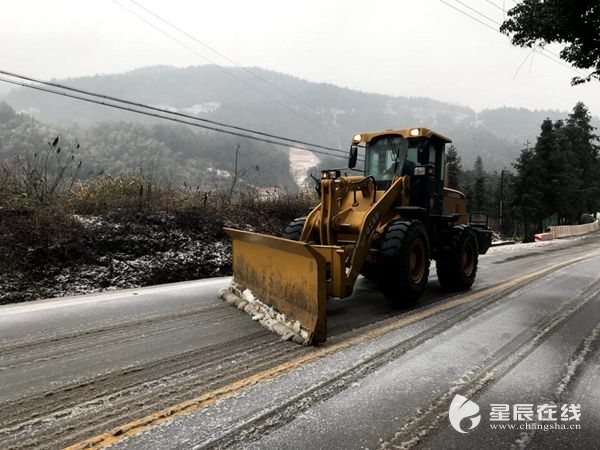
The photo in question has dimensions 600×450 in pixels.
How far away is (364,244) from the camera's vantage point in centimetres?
546

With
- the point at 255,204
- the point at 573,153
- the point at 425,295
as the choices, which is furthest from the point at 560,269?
the point at 573,153

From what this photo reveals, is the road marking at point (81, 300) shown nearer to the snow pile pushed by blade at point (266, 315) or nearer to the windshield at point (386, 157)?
the snow pile pushed by blade at point (266, 315)

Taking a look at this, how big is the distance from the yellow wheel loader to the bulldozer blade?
0.01 metres

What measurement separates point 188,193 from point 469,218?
720 cm

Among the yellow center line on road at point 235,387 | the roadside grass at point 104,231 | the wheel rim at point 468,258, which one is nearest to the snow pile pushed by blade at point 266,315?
the yellow center line on road at point 235,387

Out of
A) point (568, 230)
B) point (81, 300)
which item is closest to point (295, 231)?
point (81, 300)

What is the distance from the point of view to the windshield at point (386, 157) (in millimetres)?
6746

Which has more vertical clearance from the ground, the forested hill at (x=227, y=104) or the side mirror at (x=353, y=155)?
the forested hill at (x=227, y=104)

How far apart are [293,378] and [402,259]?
2.53 m

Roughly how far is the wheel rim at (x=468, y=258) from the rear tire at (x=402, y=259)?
6.01 feet

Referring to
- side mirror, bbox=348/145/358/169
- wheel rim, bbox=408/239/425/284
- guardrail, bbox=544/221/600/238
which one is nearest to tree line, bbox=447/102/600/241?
guardrail, bbox=544/221/600/238

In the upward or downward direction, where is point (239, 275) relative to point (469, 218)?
downward

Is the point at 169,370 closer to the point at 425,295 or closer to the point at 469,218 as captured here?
the point at 425,295

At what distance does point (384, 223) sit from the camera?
611 cm
